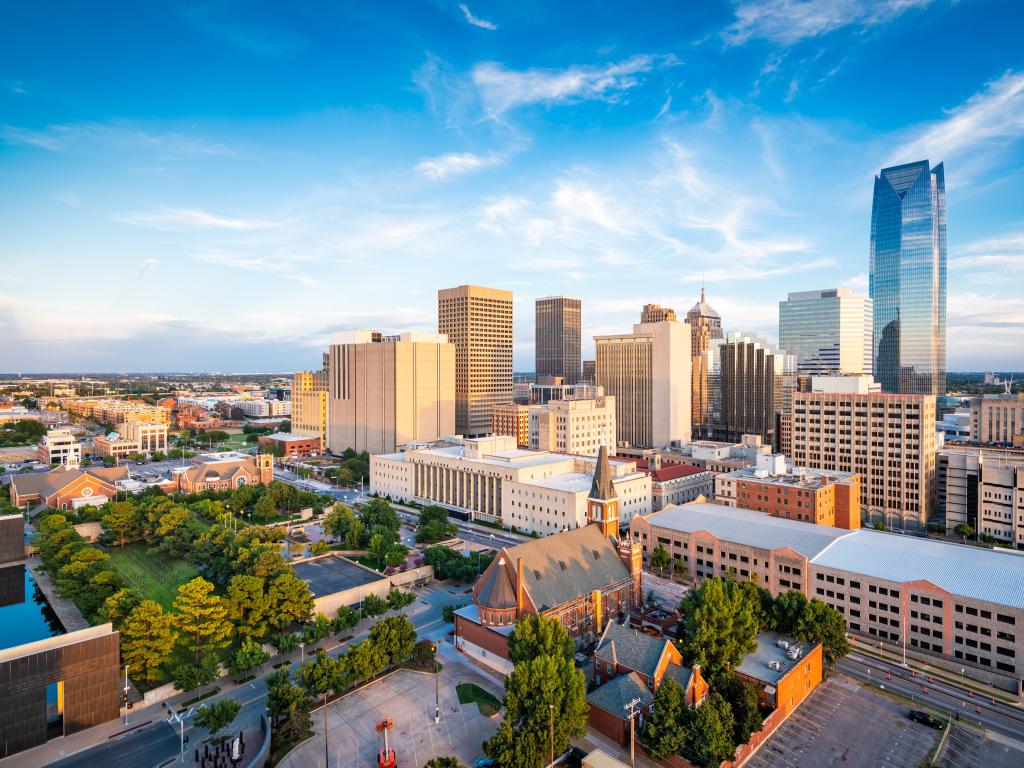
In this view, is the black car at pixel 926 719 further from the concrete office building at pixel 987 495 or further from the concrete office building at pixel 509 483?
the concrete office building at pixel 987 495

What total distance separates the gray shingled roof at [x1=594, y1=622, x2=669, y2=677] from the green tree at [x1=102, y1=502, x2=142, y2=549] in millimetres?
83526

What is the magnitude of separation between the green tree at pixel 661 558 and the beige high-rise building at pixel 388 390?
343ft

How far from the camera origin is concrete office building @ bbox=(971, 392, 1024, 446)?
141 meters

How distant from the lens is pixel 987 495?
94875 millimetres

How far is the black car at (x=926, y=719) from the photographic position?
4794 centimetres

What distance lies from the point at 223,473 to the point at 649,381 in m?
118

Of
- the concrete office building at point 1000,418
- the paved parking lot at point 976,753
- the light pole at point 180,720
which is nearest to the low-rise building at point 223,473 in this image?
the light pole at point 180,720

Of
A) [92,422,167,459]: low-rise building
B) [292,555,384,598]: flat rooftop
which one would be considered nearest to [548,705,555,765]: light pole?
[292,555,384,598]: flat rooftop

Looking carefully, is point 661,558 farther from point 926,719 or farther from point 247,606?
point 247,606

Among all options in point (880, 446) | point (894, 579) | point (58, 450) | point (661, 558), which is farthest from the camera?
point (58, 450)

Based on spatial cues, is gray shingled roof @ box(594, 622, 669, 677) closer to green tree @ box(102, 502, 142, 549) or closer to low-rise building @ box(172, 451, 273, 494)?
green tree @ box(102, 502, 142, 549)

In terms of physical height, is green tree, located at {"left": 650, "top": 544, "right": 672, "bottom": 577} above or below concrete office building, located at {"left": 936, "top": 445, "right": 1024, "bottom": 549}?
below

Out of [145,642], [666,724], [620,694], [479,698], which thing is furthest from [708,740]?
[145,642]

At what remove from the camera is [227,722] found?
45125mm
